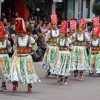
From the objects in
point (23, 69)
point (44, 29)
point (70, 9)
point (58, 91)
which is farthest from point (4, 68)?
point (70, 9)

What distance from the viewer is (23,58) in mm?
14328

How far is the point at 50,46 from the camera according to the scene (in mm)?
18781

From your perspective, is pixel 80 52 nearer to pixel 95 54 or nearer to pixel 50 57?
pixel 95 54

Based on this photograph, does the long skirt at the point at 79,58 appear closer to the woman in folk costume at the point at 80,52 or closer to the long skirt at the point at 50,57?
the woman in folk costume at the point at 80,52

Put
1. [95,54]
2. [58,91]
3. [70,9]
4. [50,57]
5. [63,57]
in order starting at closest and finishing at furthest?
1. [58,91]
2. [63,57]
3. [50,57]
4. [95,54]
5. [70,9]

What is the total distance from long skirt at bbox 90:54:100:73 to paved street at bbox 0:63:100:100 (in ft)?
4.76

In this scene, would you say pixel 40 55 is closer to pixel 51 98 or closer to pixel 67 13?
pixel 51 98

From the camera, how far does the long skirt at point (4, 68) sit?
47.6 ft

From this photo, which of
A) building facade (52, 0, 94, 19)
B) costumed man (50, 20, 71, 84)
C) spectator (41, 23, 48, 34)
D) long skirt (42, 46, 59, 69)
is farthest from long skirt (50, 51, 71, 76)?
building facade (52, 0, 94, 19)

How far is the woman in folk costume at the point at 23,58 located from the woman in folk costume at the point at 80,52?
4.22 metres

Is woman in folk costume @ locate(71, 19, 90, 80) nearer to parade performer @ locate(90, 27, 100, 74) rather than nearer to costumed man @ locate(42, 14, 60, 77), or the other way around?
parade performer @ locate(90, 27, 100, 74)

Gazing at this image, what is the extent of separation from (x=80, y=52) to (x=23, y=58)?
4661 millimetres

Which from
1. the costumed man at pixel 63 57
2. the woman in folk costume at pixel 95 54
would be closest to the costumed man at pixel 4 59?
the costumed man at pixel 63 57

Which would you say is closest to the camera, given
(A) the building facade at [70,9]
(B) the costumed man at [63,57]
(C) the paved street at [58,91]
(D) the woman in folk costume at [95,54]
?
→ (C) the paved street at [58,91]
